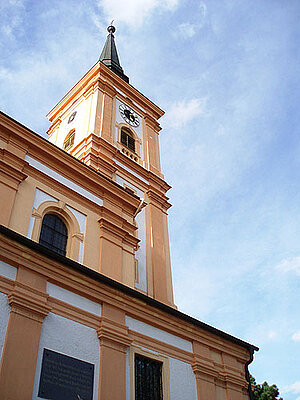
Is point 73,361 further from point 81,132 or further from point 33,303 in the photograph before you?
point 81,132

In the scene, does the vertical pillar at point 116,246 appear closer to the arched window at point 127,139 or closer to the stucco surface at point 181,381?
the stucco surface at point 181,381

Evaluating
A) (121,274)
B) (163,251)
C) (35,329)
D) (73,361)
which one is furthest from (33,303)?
(163,251)

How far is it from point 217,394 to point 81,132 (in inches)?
550

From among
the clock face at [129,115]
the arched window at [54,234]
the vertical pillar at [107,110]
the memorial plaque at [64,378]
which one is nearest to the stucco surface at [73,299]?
the memorial plaque at [64,378]

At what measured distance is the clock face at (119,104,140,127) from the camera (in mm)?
24188

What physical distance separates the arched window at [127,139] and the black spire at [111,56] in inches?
329

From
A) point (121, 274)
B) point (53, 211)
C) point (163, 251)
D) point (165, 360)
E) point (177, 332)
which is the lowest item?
point (165, 360)

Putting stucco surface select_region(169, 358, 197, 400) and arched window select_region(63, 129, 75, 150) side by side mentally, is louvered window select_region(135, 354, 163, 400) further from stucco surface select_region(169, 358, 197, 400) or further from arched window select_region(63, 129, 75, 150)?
arched window select_region(63, 129, 75, 150)

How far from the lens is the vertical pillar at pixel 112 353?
31.8ft

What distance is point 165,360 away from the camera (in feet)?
37.4

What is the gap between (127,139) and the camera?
23219mm

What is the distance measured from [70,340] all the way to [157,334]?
275 cm

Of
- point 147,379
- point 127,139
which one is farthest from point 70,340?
point 127,139

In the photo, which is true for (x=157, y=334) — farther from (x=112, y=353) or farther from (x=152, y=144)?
(x=152, y=144)
